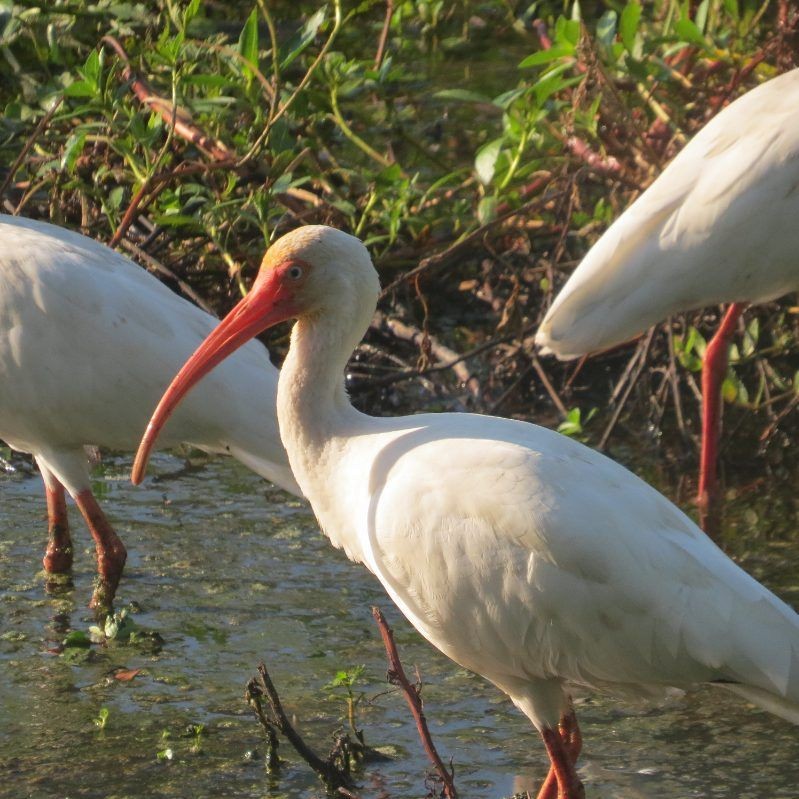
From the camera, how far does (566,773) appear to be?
4254mm

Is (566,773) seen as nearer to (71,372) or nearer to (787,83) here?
(71,372)

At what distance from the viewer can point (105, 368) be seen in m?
5.73

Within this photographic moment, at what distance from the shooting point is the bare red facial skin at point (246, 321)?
4.43 meters

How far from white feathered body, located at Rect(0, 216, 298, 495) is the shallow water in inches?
→ 22.3

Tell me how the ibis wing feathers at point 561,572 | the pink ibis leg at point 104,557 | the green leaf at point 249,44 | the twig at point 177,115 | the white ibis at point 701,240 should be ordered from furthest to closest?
1. the twig at point 177,115
2. the green leaf at point 249,44
3. the pink ibis leg at point 104,557
4. the white ibis at point 701,240
5. the ibis wing feathers at point 561,572

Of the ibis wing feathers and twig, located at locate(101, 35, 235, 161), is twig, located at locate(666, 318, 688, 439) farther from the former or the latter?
the ibis wing feathers

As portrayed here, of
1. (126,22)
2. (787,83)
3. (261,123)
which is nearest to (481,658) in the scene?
(787,83)

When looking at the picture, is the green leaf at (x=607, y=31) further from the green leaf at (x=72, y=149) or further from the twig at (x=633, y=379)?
the green leaf at (x=72, y=149)

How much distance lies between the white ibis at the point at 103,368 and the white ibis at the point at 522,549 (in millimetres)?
1253

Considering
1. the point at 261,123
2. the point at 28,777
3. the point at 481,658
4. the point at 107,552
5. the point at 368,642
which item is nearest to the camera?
the point at 481,658

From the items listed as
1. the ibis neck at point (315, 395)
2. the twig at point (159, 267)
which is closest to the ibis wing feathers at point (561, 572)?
the ibis neck at point (315, 395)

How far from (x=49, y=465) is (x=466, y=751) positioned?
2.07 metres

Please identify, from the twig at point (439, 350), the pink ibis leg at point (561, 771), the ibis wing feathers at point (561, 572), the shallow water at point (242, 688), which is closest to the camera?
the ibis wing feathers at point (561, 572)

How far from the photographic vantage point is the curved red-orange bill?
4469mm
